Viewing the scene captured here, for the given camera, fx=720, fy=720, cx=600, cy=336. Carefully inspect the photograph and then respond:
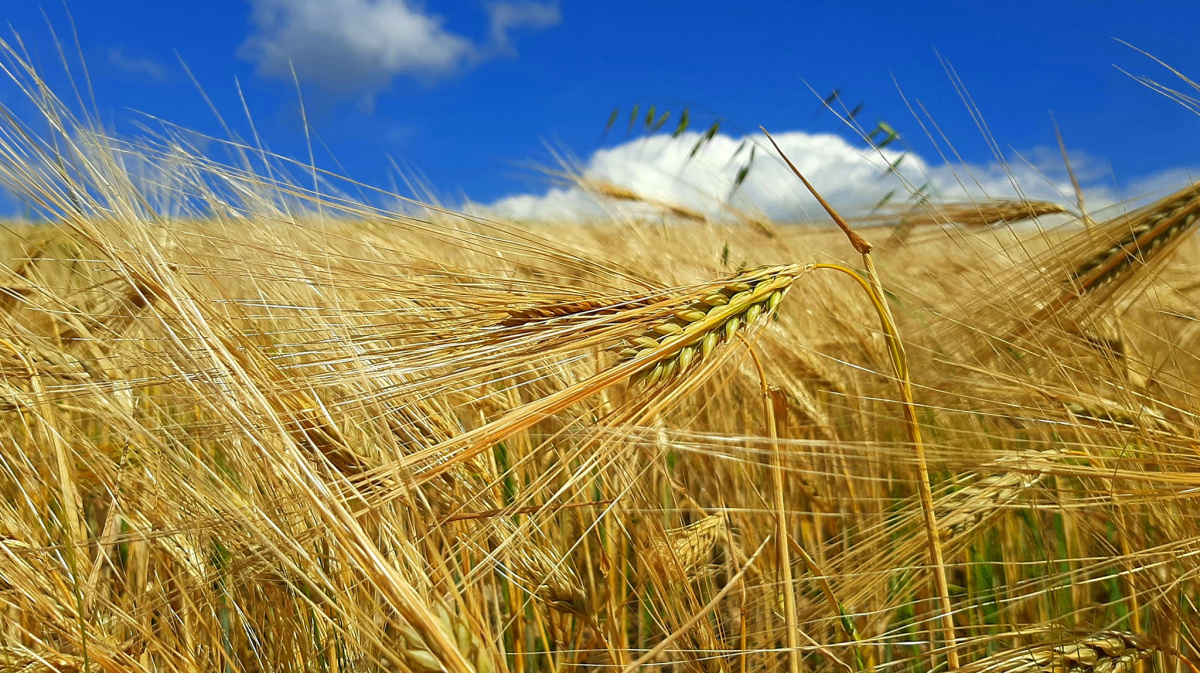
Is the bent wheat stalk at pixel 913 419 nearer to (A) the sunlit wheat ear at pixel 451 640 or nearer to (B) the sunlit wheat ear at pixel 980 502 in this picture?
(B) the sunlit wheat ear at pixel 980 502

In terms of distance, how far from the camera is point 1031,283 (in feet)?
4.04

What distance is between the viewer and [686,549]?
45.5 inches

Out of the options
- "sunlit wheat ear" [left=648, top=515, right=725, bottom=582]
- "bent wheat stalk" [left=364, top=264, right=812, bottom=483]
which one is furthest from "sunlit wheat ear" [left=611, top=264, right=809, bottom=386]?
"sunlit wheat ear" [left=648, top=515, right=725, bottom=582]

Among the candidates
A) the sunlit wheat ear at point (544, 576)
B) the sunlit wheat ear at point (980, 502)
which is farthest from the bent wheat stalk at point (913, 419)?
the sunlit wheat ear at point (544, 576)

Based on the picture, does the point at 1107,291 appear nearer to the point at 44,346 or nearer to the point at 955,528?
the point at 955,528

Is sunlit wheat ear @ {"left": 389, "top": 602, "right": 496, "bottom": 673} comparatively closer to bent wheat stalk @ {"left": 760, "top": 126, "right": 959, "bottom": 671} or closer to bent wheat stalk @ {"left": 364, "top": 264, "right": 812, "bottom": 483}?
bent wheat stalk @ {"left": 364, "top": 264, "right": 812, "bottom": 483}

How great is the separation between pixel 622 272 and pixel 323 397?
462mm

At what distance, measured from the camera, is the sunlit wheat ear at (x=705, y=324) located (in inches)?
29.8

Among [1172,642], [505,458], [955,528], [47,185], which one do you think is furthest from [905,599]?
[47,185]

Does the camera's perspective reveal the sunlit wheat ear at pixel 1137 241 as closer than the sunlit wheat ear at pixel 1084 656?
No

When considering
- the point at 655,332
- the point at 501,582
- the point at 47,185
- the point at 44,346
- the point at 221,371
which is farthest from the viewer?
the point at 501,582

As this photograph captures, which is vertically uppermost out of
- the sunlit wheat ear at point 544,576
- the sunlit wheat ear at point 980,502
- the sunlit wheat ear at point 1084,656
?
the sunlit wheat ear at point 980,502

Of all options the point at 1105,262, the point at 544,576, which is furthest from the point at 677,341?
the point at 1105,262

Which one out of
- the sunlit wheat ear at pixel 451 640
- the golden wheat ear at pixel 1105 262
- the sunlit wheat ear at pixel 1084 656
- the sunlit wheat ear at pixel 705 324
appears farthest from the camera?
the golden wheat ear at pixel 1105 262
